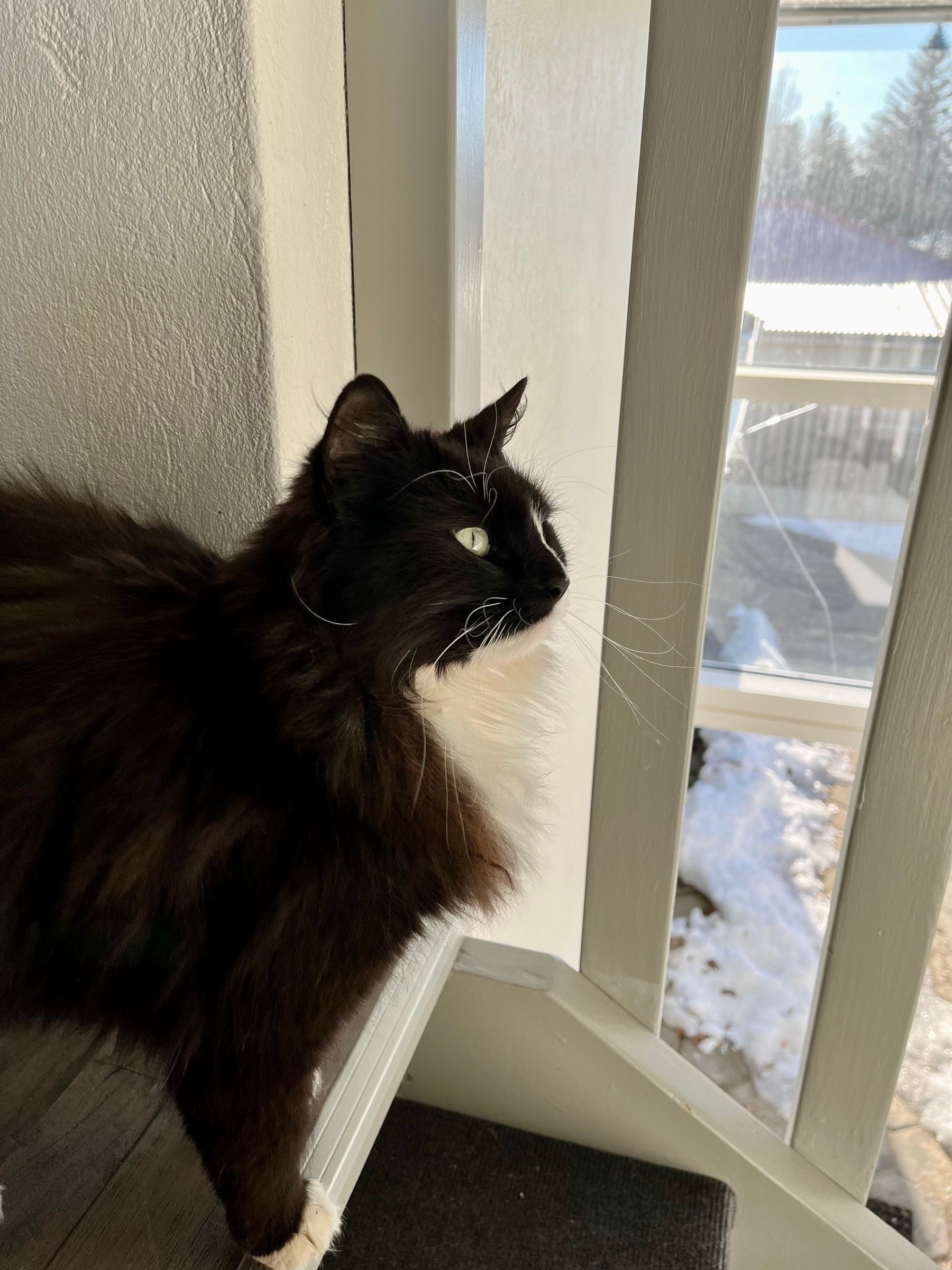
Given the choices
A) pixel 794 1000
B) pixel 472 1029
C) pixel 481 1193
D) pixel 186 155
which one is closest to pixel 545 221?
pixel 186 155

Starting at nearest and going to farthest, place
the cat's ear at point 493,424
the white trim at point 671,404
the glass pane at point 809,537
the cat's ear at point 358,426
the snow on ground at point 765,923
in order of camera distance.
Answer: the cat's ear at point 358,426
the cat's ear at point 493,424
the white trim at point 671,404
the snow on ground at point 765,923
the glass pane at point 809,537

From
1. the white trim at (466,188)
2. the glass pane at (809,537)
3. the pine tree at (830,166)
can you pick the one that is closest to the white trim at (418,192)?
the white trim at (466,188)

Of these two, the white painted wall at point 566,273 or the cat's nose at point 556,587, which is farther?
the white painted wall at point 566,273

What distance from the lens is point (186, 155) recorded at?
0.61 metres

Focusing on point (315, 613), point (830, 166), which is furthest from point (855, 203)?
point (315, 613)

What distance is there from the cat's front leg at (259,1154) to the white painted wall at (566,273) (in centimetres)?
29

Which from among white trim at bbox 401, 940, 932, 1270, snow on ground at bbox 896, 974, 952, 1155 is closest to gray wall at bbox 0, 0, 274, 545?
white trim at bbox 401, 940, 932, 1270

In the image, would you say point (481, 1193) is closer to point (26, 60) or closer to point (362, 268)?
point (362, 268)

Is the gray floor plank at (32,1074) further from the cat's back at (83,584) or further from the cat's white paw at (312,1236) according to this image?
the cat's back at (83,584)

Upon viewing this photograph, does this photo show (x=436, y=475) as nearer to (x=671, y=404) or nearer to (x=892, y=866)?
(x=671, y=404)

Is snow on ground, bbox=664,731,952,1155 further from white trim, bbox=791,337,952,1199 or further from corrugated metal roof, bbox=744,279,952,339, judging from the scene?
corrugated metal roof, bbox=744,279,952,339

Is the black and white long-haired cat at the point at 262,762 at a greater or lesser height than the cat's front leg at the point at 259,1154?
greater

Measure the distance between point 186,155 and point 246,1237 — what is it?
2.59 ft

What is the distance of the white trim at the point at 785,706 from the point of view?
6.21 feet
